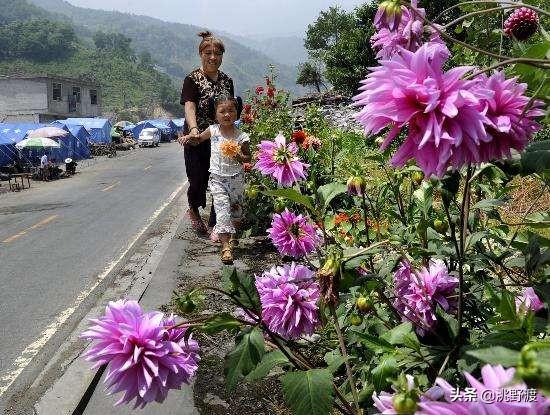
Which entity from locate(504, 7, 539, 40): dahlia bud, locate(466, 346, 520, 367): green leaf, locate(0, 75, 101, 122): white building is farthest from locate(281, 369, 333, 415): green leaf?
locate(0, 75, 101, 122): white building

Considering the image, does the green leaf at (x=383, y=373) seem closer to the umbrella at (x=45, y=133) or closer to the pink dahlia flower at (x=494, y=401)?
the pink dahlia flower at (x=494, y=401)

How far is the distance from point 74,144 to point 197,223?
33.7m

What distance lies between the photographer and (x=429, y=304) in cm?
152

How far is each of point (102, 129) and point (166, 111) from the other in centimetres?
8100

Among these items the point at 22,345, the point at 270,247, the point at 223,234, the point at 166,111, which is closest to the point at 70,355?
the point at 22,345

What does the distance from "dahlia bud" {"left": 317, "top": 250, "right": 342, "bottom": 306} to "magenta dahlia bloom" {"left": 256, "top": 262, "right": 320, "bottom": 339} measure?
274 mm

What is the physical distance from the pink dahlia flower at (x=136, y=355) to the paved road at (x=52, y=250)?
283 centimetres

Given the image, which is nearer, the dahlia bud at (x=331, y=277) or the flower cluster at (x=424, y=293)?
the dahlia bud at (x=331, y=277)

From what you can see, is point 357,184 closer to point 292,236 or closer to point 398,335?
point 292,236

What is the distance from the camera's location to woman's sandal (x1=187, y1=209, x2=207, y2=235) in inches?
250

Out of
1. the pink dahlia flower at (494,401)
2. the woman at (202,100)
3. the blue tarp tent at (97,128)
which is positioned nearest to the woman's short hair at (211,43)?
the woman at (202,100)

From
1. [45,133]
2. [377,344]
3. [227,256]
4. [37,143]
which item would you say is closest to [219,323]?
[377,344]

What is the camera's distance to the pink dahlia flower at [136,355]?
1.07m

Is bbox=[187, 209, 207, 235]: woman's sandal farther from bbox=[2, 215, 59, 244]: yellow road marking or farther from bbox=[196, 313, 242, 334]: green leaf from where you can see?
bbox=[196, 313, 242, 334]: green leaf
